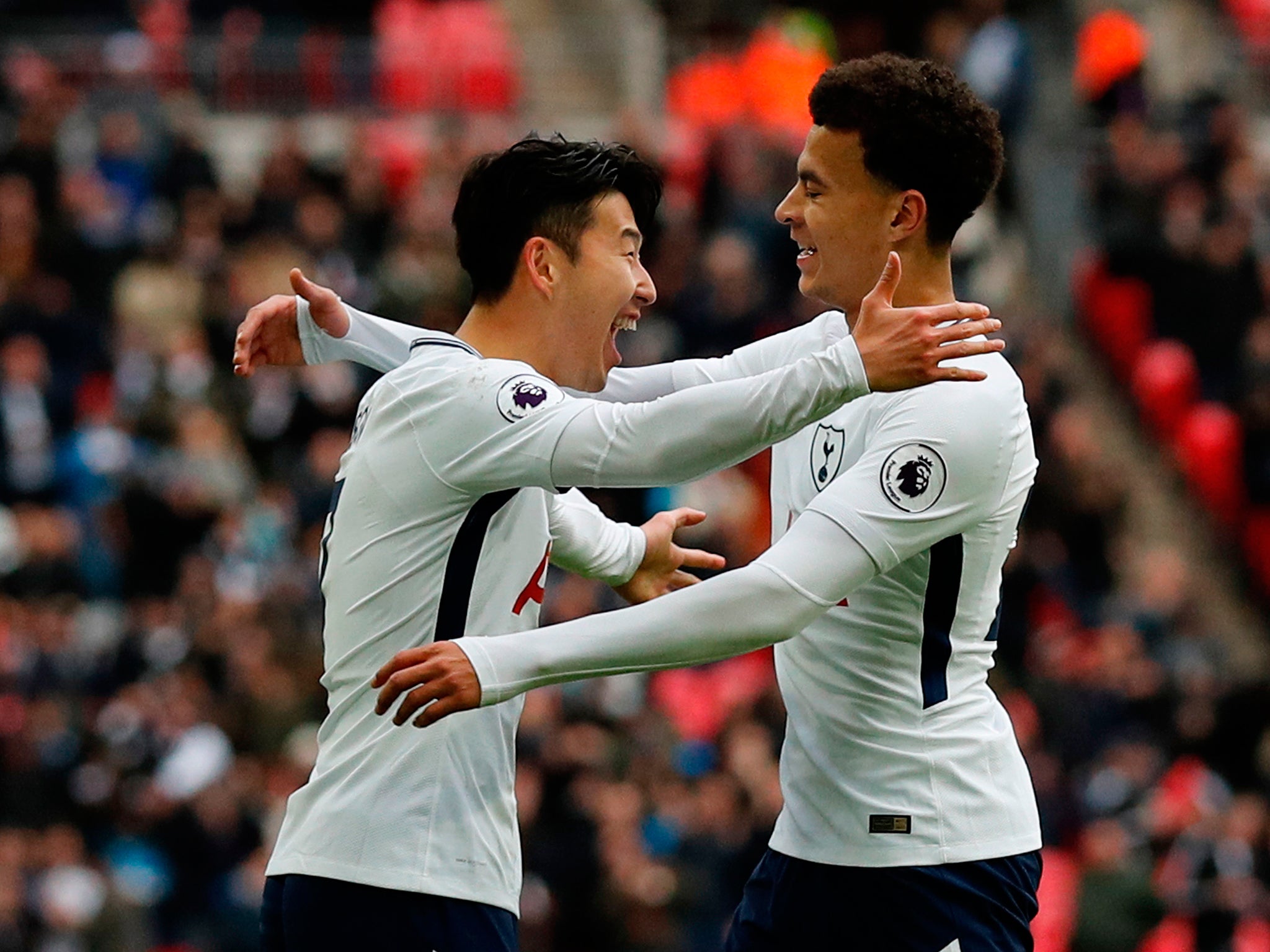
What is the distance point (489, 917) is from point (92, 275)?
10239 millimetres

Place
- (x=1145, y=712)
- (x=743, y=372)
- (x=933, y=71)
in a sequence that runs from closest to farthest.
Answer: (x=933, y=71), (x=743, y=372), (x=1145, y=712)

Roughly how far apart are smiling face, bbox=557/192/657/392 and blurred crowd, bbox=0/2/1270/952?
570 centimetres

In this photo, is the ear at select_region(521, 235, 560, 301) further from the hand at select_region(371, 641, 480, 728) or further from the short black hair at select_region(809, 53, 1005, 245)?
the hand at select_region(371, 641, 480, 728)

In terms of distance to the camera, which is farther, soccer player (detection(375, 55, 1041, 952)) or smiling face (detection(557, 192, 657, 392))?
smiling face (detection(557, 192, 657, 392))

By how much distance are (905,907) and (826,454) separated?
1.08m

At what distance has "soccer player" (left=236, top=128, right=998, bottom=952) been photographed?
4723 mm

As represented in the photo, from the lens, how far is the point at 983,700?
17.3 feet

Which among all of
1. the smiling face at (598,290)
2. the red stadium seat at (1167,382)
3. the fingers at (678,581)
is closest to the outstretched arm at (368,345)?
the smiling face at (598,290)

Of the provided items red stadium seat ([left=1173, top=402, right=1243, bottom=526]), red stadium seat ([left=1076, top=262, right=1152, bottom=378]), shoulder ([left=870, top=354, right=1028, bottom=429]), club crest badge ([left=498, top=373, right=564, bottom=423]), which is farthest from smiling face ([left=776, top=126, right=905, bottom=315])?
red stadium seat ([left=1076, top=262, right=1152, bottom=378])

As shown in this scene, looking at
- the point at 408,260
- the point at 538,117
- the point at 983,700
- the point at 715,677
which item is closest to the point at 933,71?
the point at 983,700

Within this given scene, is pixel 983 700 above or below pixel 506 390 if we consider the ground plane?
below

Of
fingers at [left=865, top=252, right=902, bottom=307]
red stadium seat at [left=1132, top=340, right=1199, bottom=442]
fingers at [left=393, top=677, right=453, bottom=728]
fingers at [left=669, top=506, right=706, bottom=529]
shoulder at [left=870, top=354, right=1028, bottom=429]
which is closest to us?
fingers at [left=393, top=677, right=453, bottom=728]

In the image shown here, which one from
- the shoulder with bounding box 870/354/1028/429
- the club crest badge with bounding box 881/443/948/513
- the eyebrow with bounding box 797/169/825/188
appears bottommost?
the club crest badge with bounding box 881/443/948/513

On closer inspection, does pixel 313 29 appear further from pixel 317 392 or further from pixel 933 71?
pixel 933 71
